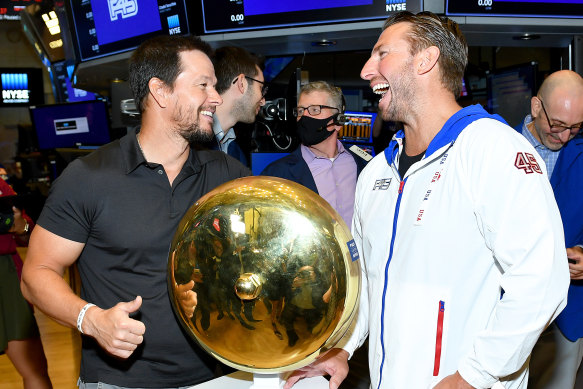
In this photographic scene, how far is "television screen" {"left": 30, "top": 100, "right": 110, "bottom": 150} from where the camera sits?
5297 millimetres

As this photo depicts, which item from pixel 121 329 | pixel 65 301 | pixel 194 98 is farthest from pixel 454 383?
pixel 194 98

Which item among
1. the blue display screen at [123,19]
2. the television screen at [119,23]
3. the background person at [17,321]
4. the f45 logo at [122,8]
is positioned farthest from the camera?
the f45 logo at [122,8]

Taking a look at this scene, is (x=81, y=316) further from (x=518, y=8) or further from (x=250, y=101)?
(x=518, y=8)

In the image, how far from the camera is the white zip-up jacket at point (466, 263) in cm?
117

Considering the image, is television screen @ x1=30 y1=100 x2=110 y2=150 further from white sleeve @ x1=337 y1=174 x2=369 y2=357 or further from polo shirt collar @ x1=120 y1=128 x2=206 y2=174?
white sleeve @ x1=337 y1=174 x2=369 y2=357

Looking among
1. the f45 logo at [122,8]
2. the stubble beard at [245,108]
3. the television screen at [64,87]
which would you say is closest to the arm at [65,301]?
the stubble beard at [245,108]

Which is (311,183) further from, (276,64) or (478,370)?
(478,370)

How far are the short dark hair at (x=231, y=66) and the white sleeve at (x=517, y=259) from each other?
73.3 inches

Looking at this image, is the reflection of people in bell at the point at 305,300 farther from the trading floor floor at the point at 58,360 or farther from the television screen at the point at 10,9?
the television screen at the point at 10,9

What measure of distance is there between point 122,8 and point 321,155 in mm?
2024

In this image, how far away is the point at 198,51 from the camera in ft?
5.72

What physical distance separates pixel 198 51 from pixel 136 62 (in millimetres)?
222

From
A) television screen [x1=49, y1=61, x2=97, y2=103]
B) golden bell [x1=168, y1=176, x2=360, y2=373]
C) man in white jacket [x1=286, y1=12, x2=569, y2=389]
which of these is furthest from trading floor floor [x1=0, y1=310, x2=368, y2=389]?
television screen [x1=49, y1=61, x2=97, y2=103]

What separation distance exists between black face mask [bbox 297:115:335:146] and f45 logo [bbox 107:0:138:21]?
1.71 meters
